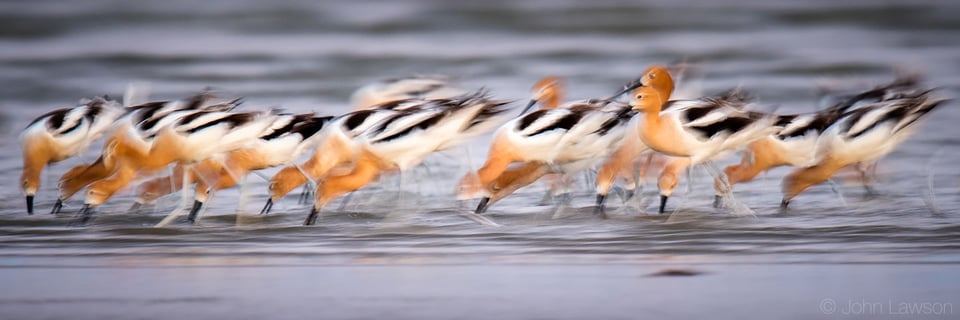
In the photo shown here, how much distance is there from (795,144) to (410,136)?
2093 millimetres

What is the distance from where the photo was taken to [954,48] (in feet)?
48.7

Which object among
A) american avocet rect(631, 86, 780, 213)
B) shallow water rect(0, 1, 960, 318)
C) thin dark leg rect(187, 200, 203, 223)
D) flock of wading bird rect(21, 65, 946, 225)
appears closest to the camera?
shallow water rect(0, 1, 960, 318)

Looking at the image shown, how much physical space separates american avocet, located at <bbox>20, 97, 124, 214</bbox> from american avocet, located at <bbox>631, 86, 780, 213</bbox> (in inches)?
119

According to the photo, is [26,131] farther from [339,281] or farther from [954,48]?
[954,48]

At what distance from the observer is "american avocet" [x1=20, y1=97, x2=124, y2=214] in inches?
323

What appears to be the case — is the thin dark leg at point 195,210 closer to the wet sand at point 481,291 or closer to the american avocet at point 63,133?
the american avocet at point 63,133

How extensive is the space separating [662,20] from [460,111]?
9436 millimetres

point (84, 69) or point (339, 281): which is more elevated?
point (339, 281)

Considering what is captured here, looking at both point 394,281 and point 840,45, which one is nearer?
point 394,281

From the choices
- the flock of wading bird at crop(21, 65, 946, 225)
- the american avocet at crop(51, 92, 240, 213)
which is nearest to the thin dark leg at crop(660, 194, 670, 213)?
the flock of wading bird at crop(21, 65, 946, 225)

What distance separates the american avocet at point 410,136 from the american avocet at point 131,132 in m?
0.82

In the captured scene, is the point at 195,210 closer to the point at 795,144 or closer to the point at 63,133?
the point at 63,133

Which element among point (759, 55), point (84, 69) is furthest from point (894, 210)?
point (84, 69)
